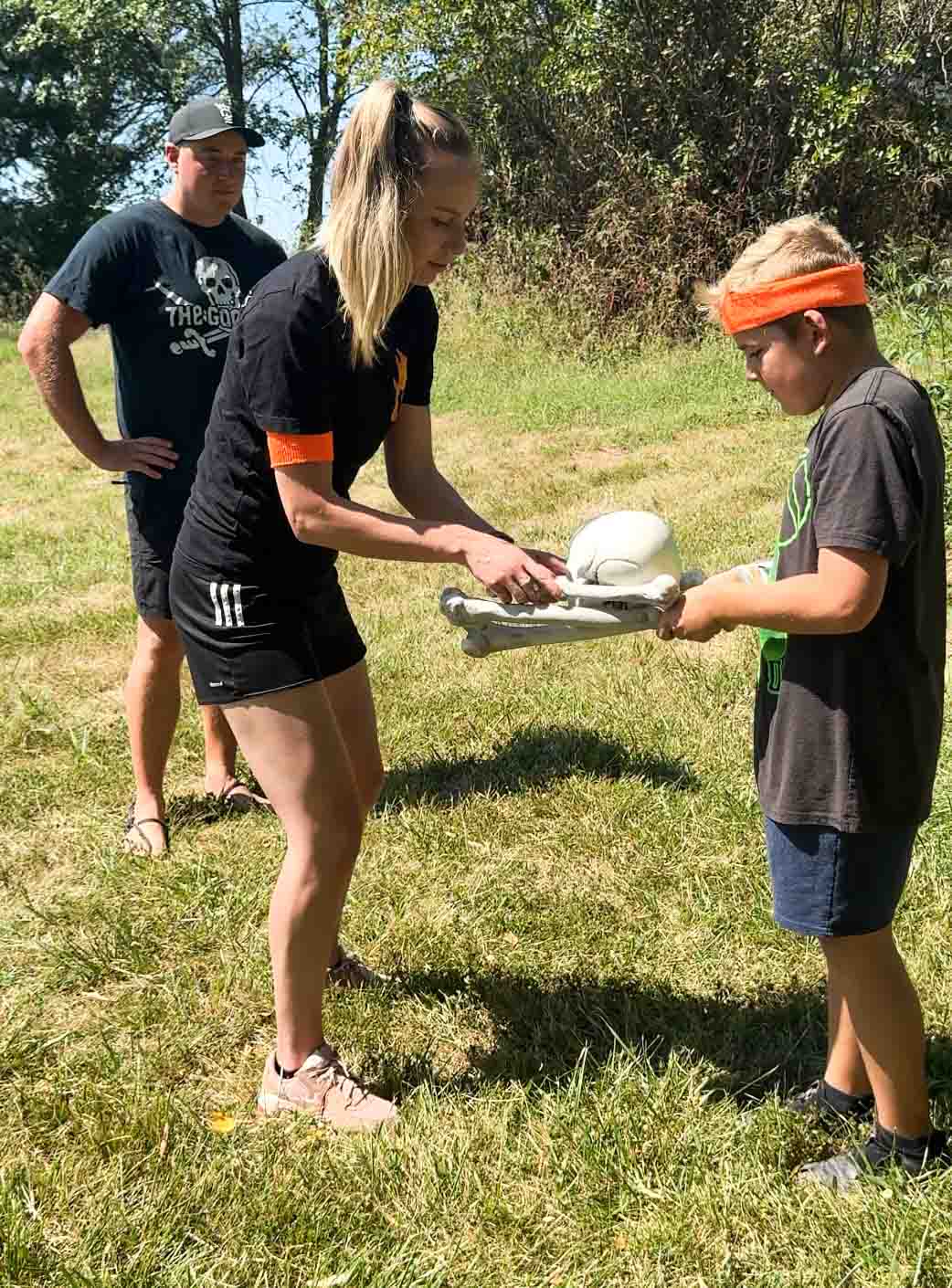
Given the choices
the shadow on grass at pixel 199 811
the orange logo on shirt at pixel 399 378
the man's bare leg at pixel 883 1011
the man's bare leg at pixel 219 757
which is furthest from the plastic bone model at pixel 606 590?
the man's bare leg at pixel 219 757

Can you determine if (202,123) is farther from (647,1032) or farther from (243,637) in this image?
(647,1032)

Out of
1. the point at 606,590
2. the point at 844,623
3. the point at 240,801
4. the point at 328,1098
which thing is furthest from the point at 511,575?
the point at 240,801

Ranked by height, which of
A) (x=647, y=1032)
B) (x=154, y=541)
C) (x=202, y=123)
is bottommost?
(x=647, y=1032)

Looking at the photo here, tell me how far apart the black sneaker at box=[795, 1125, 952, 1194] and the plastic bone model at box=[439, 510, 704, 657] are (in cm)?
111

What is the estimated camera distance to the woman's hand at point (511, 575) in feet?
7.68

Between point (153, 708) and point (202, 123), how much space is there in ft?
6.32

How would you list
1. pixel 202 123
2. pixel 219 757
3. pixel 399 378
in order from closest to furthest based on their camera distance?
pixel 399 378 < pixel 202 123 < pixel 219 757

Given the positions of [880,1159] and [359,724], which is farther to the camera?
[359,724]

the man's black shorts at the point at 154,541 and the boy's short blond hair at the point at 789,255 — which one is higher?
the boy's short blond hair at the point at 789,255

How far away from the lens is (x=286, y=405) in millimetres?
2281

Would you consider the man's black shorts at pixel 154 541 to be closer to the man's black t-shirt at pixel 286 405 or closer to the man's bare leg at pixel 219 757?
the man's bare leg at pixel 219 757

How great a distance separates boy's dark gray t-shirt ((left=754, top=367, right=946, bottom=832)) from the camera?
1.89 meters

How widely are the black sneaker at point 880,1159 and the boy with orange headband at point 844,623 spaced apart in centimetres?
8

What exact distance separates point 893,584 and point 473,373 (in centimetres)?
1155
